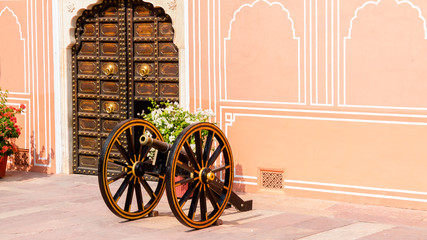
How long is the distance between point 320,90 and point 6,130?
174 inches

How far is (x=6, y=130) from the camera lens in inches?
458

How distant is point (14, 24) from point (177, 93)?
2910mm

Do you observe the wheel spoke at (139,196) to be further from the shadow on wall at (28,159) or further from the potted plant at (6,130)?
the shadow on wall at (28,159)

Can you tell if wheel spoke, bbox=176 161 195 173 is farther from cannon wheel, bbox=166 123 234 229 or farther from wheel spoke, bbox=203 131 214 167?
wheel spoke, bbox=203 131 214 167

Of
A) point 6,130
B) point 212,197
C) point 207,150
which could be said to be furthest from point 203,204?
point 6,130

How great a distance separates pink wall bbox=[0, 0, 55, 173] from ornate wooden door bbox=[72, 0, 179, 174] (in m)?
0.41

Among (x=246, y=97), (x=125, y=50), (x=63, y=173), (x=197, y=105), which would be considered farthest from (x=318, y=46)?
(x=63, y=173)

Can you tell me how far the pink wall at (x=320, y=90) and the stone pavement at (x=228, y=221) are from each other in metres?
0.35

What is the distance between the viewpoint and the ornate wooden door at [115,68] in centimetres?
1123

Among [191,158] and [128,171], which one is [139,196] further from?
[191,158]

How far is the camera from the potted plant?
38.1 feet

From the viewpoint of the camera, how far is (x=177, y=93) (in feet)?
36.5

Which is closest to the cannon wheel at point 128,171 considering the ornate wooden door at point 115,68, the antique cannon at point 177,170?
the antique cannon at point 177,170

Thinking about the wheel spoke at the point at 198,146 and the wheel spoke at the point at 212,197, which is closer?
the wheel spoke at the point at 198,146
